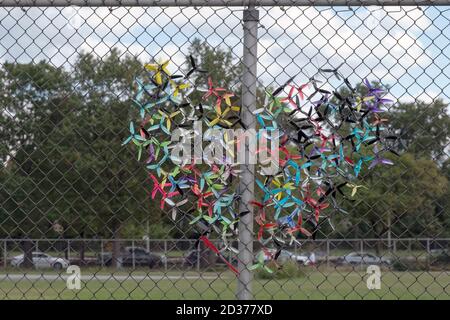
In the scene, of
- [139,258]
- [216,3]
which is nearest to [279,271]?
[216,3]

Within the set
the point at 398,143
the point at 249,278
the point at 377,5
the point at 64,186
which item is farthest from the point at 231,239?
the point at 64,186

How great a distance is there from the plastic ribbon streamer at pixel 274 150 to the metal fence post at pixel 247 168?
0.12 feet

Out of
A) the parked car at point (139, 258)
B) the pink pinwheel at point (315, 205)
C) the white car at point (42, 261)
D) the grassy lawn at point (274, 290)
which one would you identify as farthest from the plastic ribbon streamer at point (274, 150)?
the parked car at point (139, 258)

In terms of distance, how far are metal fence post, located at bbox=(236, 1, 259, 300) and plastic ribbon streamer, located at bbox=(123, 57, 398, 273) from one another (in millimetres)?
36

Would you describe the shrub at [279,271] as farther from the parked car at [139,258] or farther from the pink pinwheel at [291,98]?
the parked car at [139,258]

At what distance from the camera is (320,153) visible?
102 inches

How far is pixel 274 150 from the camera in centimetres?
257

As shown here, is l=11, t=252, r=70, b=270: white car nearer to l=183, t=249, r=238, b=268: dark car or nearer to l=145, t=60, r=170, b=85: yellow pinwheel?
l=183, t=249, r=238, b=268: dark car

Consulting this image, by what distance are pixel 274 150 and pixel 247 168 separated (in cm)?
14

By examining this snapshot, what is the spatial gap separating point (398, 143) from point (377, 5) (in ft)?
1.80

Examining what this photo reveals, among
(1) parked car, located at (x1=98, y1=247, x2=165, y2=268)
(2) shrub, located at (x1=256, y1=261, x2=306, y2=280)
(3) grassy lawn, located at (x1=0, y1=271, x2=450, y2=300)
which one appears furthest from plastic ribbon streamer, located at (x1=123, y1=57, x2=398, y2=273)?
(1) parked car, located at (x1=98, y1=247, x2=165, y2=268)

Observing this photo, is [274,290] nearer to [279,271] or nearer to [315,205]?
[279,271]

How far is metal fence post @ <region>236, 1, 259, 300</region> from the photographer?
2.44 metres
